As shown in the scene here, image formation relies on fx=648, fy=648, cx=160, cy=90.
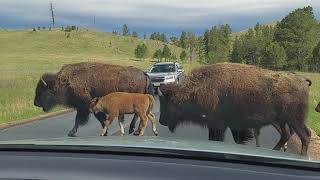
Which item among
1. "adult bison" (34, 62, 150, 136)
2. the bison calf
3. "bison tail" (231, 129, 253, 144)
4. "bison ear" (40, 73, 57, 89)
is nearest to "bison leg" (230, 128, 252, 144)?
"bison tail" (231, 129, 253, 144)

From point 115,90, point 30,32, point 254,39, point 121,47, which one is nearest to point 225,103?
point 115,90

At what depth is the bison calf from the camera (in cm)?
1180

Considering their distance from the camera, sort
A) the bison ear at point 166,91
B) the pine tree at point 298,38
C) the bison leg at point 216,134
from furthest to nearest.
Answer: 1. the pine tree at point 298,38
2. the bison ear at point 166,91
3. the bison leg at point 216,134

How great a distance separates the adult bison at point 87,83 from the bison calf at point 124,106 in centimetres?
23

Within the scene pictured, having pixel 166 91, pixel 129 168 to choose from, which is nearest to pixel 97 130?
pixel 166 91

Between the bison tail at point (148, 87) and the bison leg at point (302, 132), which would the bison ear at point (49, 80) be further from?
the bison leg at point (302, 132)

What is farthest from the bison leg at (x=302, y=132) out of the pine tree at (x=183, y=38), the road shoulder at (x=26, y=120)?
the pine tree at (x=183, y=38)

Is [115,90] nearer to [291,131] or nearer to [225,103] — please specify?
[225,103]

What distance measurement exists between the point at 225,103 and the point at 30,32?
570 feet

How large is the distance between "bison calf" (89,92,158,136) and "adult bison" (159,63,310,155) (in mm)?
1363

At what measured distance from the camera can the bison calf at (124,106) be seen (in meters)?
11.8

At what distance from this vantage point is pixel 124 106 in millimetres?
11977

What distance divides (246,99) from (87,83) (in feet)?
10.1

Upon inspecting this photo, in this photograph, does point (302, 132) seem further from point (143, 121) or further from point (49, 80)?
point (49, 80)
